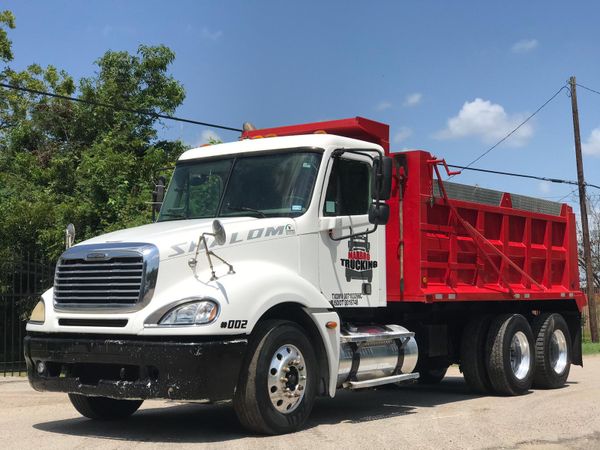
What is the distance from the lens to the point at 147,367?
6801 millimetres

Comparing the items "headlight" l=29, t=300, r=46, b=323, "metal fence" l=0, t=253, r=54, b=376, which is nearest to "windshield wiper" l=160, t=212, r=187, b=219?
"headlight" l=29, t=300, r=46, b=323

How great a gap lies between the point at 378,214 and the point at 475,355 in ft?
12.5

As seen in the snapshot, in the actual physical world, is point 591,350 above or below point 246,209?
below

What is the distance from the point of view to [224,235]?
7219mm

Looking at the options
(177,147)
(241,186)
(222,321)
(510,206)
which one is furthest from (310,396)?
(177,147)

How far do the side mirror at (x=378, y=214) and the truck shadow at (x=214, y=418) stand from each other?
2105 mm

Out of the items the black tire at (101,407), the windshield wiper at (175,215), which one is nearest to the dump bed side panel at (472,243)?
the windshield wiper at (175,215)

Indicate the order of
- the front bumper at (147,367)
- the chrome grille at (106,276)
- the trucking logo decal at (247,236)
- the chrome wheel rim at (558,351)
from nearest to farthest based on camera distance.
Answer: the front bumper at (147,367) < the chrome grille at (106,276) < the trucking logo decal at (247,236) < the chrome wheel rim at (558,351)

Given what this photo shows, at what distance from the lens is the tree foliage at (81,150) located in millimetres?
16672

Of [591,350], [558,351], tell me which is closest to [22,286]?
[558,351]

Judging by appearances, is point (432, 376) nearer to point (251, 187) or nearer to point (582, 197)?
point (251, 187)

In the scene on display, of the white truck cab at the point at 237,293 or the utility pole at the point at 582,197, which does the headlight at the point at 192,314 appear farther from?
the utility pole at the point at 582,197

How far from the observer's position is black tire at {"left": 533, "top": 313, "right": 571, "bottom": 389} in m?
11.9

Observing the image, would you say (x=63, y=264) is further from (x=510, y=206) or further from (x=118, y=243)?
(x=510, y=206)
